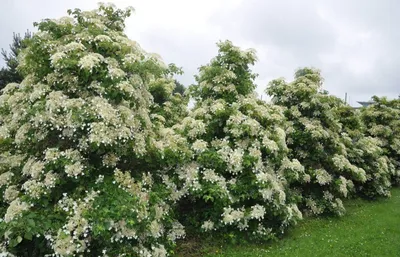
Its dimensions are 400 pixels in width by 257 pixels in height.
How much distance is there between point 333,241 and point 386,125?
516 inches

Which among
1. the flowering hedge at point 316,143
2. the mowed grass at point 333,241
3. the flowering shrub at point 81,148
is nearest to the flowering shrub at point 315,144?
the flowering hedge at point 316,143

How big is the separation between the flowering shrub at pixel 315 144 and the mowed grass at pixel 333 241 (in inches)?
35.4

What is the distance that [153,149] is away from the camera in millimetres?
7344

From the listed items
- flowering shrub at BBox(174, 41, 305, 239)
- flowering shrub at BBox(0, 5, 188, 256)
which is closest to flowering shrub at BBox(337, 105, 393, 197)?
flowering shrub at BBox(174, 41, 305, 239)

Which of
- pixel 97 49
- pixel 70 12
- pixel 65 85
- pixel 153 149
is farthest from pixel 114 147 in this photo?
pixel 70 12

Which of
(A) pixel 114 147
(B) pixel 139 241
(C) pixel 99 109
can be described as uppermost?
(C) pixel 99 109

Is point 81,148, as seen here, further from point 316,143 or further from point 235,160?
point 316,143

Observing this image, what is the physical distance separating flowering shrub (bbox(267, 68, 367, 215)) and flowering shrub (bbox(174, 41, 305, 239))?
84.1 inches

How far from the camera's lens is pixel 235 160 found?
884 cm

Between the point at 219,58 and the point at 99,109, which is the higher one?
the point at 219,58

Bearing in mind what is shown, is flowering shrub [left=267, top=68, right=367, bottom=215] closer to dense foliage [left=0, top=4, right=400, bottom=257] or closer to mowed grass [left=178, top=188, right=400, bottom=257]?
mowed grass [left=178, top=188, right=400, bottom=257]

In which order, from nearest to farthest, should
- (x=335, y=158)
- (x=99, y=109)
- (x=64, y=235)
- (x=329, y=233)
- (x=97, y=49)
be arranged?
(x=64, y=235), (x=99, y=109), (x=97, y=49), (x=329, y=233), (x=335, y=158)

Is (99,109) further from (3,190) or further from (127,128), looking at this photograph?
(3,190)

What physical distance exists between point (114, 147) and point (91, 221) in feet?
4.61
